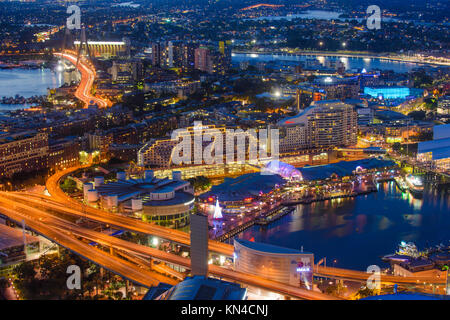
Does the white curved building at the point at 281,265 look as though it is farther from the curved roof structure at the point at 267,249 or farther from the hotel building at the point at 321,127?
the hotel building at the point at 321,127

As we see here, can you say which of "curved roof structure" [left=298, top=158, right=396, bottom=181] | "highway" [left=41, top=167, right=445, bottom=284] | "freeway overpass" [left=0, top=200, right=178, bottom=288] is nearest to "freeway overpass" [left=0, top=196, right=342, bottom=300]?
"freeway overpass" [left=0, top=200, right=178, bottom=288]

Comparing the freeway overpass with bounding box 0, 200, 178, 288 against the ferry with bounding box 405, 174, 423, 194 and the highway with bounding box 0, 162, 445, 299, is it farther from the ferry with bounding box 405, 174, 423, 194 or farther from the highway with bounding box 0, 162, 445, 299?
the ferry with bounding box 405, 174, 423, 194

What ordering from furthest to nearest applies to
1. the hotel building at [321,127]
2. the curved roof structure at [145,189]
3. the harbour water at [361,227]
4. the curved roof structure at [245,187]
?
the hotel building at [321,127] < the curved roof structure at [245,187] < the curved roof structure at [145,189] < the harbour water at [361,227]

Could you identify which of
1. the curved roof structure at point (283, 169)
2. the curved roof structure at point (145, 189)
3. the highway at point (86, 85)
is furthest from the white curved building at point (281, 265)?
the highway at point (86, 85)

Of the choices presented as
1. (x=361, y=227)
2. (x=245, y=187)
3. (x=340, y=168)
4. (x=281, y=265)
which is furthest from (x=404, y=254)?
(x=340, y=168)

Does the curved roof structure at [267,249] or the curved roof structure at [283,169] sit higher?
the curved roof structure at [267,249]
